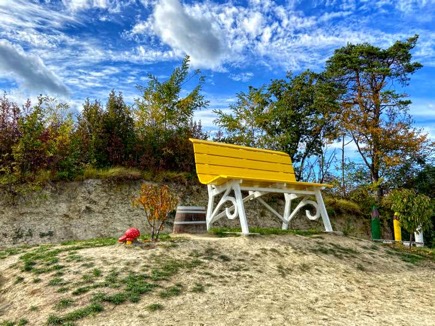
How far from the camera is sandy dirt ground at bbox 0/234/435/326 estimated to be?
3.70 metres

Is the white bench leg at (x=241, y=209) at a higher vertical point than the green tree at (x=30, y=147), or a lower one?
lower

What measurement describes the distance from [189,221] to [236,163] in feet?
5.47

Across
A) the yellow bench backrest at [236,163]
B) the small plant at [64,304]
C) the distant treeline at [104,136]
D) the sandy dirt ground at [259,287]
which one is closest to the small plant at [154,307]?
the sandy dirt ground at [259,287]

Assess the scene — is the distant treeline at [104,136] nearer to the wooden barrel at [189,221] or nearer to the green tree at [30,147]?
the green tree at [30,147]

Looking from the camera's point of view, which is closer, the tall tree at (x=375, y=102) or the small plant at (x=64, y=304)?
the small plant at (x=64, y=304)

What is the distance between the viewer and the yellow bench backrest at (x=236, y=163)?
Answer: 7180 mm

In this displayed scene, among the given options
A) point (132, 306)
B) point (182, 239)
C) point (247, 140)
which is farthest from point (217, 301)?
point (247, 140)

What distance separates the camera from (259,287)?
446 cm

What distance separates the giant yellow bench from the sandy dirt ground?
0.85 m

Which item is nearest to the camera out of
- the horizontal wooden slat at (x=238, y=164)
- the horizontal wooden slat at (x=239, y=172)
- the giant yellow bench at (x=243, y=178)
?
the giant yellow bench at (x=243, y=178)

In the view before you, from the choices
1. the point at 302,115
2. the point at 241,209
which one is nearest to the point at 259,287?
the point at 241,209

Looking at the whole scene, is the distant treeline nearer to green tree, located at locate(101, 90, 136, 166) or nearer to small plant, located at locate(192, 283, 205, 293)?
green tree, located at locate(101, 90, 136, 166)

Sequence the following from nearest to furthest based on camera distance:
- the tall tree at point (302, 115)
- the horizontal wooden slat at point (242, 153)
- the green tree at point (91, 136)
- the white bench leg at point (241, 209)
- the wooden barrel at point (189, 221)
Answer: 1. the white bench leg at point (241, 209)
2. the wooden barrel at point (189, 221)
3. the horizontal wooden slat at point (242, 153)
4. the green tree at point (91, 136)
5. the tall tree at point (302, 115)

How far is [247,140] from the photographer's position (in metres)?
13.6
